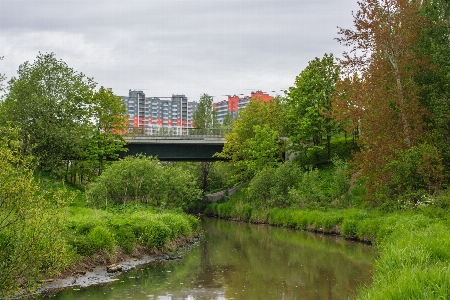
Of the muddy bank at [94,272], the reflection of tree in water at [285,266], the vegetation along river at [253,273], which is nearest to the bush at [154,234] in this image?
the muddy bank at [94,272]

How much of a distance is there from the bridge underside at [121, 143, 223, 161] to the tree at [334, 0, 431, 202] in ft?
84.6

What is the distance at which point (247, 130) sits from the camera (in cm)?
5756

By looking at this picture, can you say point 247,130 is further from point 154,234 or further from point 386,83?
point 154,234

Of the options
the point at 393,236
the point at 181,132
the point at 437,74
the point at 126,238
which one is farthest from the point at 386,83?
the point at 181,132

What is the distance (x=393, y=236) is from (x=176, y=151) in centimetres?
3651

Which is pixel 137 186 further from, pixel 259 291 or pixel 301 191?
pixel 259 291

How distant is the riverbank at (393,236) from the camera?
367 inches

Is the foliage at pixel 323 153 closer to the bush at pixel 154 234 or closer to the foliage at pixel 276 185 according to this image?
the foliage at pixel 276 185

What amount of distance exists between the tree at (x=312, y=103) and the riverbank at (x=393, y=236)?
9.36 m

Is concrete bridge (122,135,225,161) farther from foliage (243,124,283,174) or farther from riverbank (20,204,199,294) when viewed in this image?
riverbank (20,204,199,294)

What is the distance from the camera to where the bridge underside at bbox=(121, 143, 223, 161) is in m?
54.1

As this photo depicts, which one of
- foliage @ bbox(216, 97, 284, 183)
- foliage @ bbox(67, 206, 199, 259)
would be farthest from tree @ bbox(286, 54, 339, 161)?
foliage @ bbox(67, 206, 199, 259)

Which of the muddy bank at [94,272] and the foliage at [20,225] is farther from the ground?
the foliage at [20,225]

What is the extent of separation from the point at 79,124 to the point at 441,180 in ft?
108
